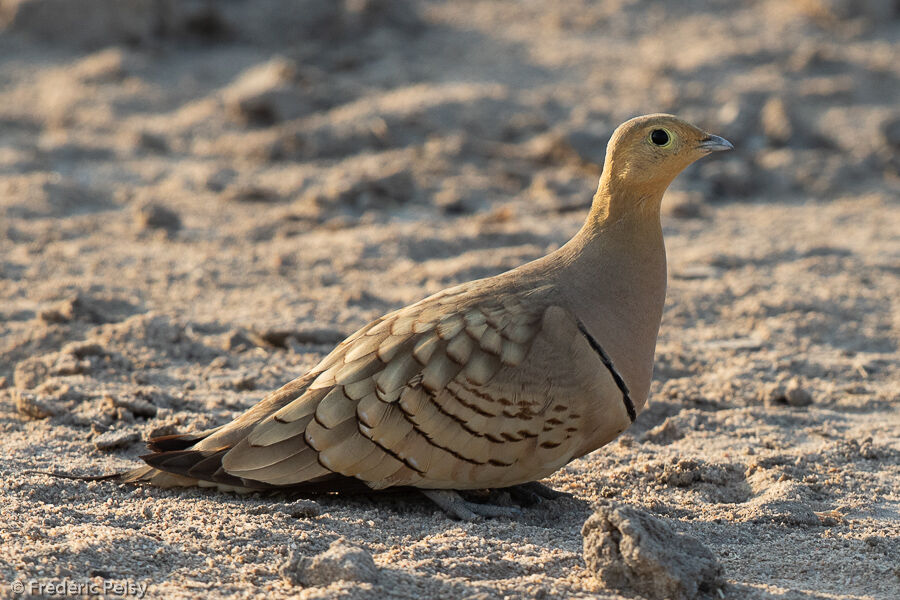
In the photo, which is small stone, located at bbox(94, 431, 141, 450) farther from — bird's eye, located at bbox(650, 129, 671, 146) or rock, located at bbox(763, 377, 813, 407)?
rock, located at bbox(763, 377, 813, 407)

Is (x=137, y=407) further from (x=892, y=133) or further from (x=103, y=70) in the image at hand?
(x=103, y=70)

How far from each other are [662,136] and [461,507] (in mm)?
1581

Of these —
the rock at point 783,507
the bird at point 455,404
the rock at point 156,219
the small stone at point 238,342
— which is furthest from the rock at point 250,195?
the rock at point 783,507

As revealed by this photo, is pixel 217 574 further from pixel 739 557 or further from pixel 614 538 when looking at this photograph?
pixel 739 557

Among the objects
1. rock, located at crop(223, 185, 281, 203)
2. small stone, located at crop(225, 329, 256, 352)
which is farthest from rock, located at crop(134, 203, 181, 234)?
small stone, located at crop(225, 329, 256, 352)

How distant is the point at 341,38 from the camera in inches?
490

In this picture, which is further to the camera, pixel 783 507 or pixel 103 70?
pixel 103 70

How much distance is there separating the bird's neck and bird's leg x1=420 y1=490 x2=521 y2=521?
64 cm

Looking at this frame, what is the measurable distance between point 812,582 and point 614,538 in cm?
71

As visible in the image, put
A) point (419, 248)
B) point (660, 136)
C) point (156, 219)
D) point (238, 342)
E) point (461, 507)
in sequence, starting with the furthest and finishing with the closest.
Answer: point (156, 219) → point (419, 248) → point (238, 342) → point (660, 136) → point (461, 507)

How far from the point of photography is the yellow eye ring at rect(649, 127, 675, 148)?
4.33 metres

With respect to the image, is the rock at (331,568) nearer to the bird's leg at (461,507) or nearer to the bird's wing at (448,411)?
the bird's wing at (448,411)
